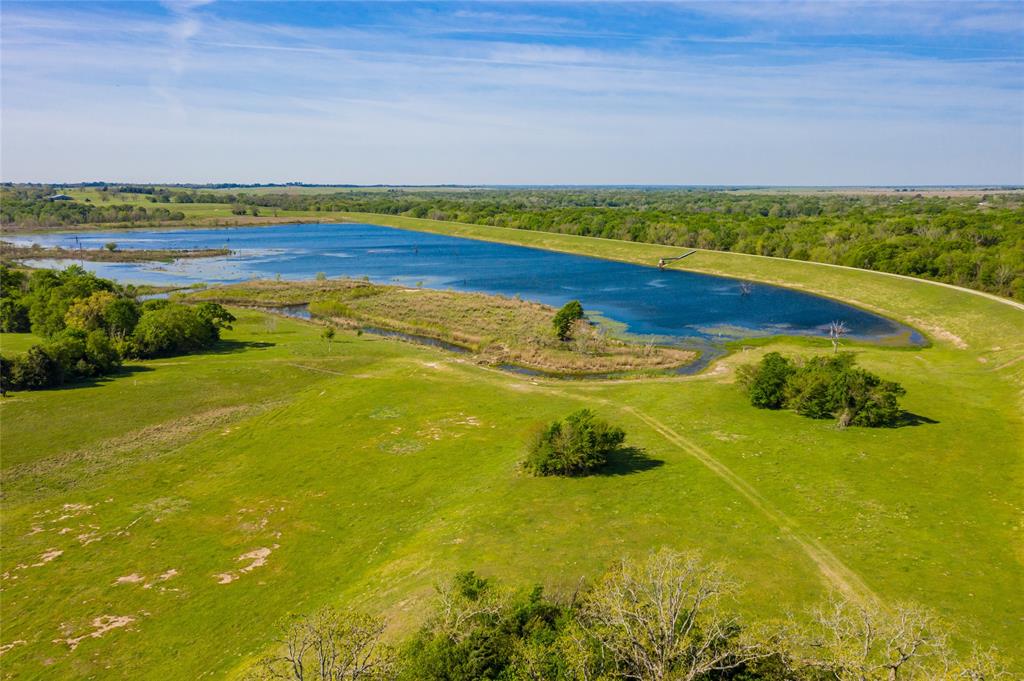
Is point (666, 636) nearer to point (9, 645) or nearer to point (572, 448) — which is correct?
point (572, 448)

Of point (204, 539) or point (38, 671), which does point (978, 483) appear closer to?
point (204, 539)

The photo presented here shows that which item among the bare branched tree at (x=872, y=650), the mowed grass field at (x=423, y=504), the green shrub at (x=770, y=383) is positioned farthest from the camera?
the green shrub at (x=770, y=383)

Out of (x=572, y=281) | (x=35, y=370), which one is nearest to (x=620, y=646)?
(x=35, y=370)

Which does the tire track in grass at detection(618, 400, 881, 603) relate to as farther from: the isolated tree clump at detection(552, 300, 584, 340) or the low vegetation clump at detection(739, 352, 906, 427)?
the isolated tree clump at detection(552, 300, 584, 340)

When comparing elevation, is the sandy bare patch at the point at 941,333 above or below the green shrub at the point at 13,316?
below

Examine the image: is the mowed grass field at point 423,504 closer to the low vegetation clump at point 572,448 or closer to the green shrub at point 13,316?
the low vegetation clump at point 572,448

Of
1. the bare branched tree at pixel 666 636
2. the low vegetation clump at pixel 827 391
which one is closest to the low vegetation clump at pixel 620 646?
the bare branched tree at pixel 666 636
